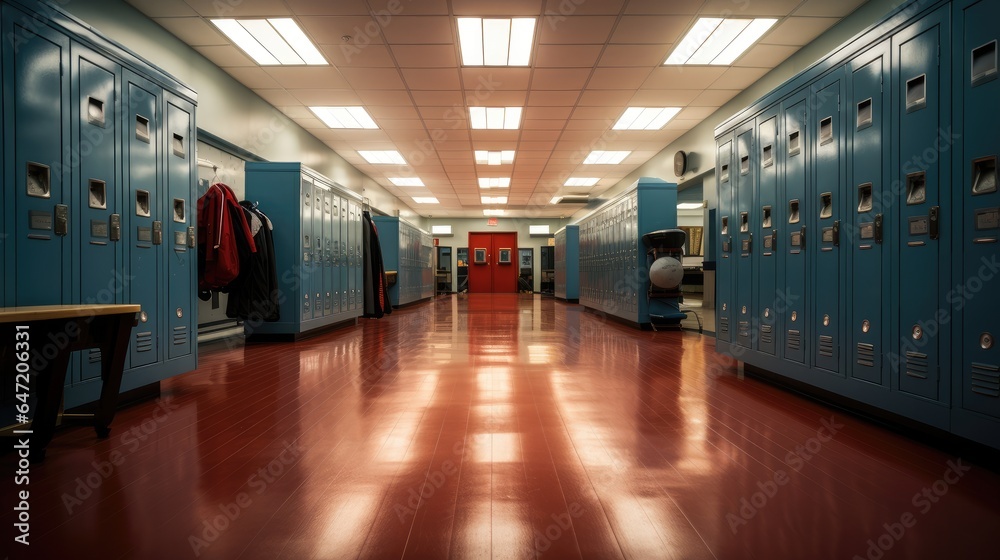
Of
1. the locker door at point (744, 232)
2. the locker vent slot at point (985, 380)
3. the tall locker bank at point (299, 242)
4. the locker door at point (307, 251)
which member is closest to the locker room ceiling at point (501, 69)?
the tall locker bank at point (299, 242)

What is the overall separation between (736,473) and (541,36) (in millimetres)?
4836

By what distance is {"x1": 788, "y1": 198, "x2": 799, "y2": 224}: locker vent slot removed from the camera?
126 inches

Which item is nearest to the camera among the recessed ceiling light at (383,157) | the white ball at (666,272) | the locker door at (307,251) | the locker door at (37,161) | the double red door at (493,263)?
the locker door at (37,161)

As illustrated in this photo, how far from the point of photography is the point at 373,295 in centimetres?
827

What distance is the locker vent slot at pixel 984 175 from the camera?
1.91 meters

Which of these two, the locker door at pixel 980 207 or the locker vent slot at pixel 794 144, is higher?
the locker vent slot at pixel 794 144

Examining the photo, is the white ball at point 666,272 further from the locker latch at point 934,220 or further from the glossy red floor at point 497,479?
the locker latch at point 934,220

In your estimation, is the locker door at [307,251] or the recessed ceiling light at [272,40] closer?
the recessed ceiling light at [272,40]

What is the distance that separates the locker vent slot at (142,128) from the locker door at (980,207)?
14.6 feet

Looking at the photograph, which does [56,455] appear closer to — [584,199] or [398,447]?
[398,447]

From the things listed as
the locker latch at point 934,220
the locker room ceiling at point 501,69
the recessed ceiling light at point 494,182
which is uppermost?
the recessed ceiling light at point 494,182

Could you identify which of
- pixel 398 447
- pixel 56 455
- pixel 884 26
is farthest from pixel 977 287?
pixel 56 455

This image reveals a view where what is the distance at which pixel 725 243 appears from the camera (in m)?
4.20

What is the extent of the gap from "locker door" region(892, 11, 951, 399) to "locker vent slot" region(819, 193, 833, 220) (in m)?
0.49
